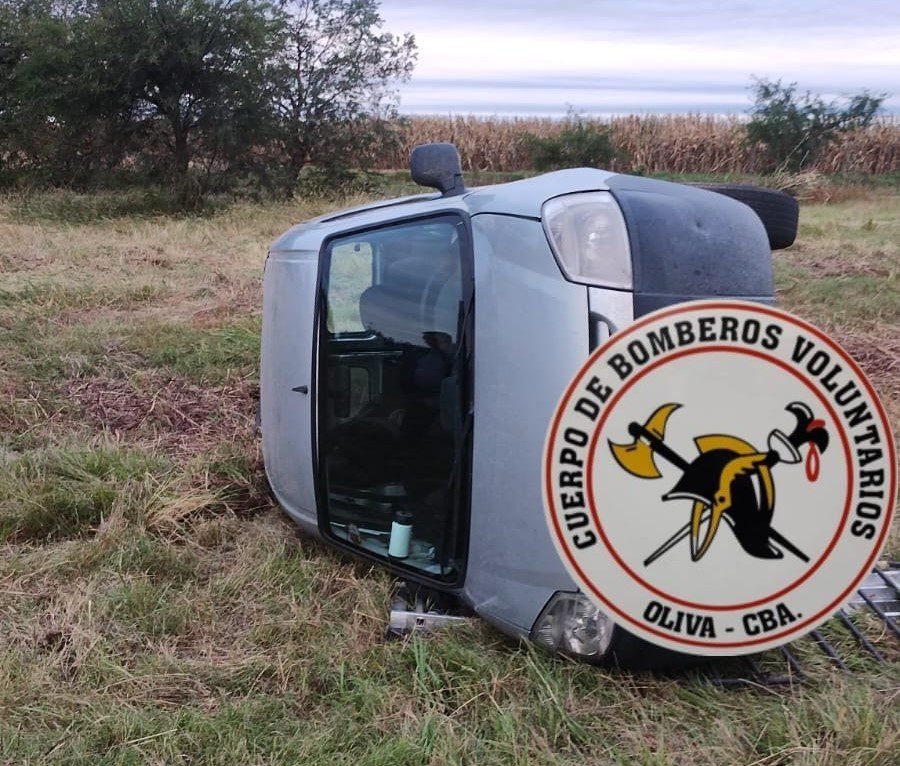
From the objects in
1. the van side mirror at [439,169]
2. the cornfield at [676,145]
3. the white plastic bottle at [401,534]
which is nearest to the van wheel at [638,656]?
the white plastic bottle at [401,534]

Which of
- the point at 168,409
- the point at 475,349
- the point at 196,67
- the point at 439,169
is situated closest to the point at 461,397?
Result: the point at 475,349

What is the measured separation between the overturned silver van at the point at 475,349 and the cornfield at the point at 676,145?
23.7 metres

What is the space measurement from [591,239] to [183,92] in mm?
14010

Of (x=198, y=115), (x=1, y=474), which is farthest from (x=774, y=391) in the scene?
(x=198, y=115)

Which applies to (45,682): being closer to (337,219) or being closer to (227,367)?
(337,219)

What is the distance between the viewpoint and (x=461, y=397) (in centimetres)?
274

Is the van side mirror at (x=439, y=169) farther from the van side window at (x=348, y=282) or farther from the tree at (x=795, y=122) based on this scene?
the tree at (x=795, y=122)

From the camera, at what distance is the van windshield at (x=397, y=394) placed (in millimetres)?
2818

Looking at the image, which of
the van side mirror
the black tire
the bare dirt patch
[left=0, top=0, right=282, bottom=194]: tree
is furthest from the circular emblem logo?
[left=0, top=0, right=282, bottom=194]: tree

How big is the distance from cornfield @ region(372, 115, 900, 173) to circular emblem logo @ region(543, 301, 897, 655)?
978 inches

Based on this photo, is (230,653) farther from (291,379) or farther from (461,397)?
(461,397)

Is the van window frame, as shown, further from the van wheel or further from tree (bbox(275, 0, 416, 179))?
tree (bbox(275, 0, 416, 179))

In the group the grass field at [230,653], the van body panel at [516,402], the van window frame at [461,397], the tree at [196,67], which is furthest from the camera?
the tree at [196,67]

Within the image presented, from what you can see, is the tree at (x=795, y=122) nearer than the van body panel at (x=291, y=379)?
No
